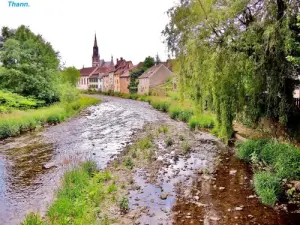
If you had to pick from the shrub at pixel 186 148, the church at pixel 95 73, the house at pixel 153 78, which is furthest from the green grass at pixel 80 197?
the church at pixel 95 73

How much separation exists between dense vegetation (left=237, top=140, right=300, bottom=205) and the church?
252ft

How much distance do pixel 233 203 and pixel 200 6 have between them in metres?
7.41

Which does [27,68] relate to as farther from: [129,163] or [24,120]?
[129,163]

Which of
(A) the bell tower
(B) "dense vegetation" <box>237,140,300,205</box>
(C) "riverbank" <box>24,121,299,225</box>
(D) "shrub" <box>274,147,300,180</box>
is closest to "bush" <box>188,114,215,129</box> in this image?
(C) "riverbank" <box>24,121,299,225</box>

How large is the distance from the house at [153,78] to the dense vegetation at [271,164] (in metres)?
40.5

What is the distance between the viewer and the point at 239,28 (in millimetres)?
9328

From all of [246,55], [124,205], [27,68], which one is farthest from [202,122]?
[27,68]

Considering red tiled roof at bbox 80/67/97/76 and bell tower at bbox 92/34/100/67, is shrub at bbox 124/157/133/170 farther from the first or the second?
bell tower at bbox 92/34/100/67

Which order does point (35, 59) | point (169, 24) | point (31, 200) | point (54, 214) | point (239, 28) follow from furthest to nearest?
1. point (35, 59)
2. point (169, 24)
3. point (239, 28)
4. point (31, 200)
5. point (54, 214)

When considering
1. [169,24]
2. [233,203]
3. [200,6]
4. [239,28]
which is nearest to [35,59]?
[169,24]

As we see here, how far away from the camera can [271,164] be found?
31.0ft

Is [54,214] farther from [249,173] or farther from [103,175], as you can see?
[249,173]

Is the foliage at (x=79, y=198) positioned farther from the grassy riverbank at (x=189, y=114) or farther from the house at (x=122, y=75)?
the house at (x=122, y=75)

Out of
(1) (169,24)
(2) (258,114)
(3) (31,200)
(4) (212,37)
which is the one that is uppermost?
(1) (169,24)
